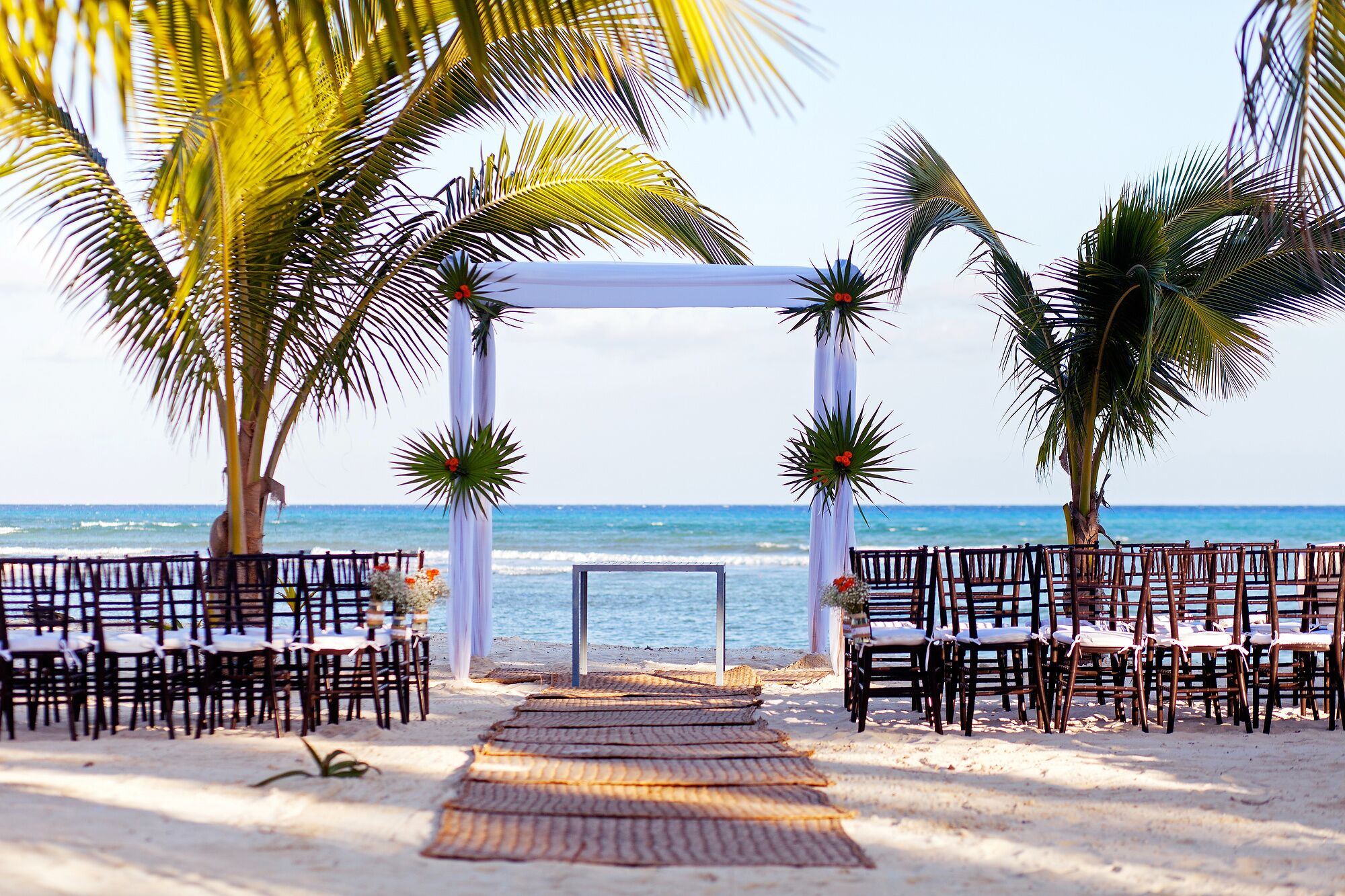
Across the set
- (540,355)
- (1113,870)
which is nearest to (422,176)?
(1113,870)

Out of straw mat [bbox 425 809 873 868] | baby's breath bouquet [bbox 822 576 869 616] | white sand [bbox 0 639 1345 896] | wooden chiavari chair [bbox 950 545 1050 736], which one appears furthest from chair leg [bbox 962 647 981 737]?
straw mat [bbox 425 809 873 868]

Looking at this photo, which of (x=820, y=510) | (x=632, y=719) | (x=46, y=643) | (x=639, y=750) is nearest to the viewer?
(x=639, y=750)

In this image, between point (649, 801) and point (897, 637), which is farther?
point (897, 637)

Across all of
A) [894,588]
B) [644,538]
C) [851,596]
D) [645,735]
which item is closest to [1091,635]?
[894,588]

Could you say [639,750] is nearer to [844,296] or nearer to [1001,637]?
[1001,637]

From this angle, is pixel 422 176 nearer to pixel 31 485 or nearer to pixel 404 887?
pixel 404 887

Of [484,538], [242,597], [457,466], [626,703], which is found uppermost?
[457,466]

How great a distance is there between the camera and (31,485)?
3478 cm

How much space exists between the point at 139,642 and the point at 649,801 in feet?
9.08

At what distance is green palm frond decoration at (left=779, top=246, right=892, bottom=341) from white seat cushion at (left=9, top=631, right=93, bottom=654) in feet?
15.1

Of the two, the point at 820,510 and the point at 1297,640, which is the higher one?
the point at 820,510

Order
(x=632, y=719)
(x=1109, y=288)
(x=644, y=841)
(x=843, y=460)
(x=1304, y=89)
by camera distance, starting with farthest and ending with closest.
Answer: (x=843, y=460)
(x=1109, y=288)
(x=632, y=719)
(x=644, y=841)
(x=1304, y=89)

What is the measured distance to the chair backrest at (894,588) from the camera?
20.4 feet

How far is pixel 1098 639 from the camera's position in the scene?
5758 millimetres
